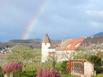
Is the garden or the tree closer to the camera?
the garden

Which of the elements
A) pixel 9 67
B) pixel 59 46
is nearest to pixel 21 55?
pixel 59 46

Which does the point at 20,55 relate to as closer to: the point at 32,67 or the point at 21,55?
the point at 21,55

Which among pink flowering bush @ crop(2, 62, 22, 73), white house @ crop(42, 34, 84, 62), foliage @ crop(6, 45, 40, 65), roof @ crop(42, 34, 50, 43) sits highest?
roof @ crop(42, 34, 50, 43)

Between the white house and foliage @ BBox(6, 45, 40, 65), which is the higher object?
the white house

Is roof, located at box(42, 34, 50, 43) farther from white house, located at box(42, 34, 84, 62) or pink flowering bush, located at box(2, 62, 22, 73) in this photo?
pink flowering bush, located at box(2, 62, 22, 73)

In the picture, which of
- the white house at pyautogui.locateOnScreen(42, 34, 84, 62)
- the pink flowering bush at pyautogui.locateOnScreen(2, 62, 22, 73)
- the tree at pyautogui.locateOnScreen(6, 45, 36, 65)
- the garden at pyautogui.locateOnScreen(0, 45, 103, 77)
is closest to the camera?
the garden at pyautogui.locateOnScreen(0, 45, 103, 77)

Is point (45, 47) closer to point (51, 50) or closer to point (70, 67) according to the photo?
point (51, 50)

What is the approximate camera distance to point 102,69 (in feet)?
148

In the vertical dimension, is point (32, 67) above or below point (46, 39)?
below

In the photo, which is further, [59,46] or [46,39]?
[46,39]

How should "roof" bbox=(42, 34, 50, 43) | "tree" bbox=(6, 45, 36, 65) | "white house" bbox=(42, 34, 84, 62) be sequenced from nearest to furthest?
1. "tree" bbox=(6, 45, 36, 65)
2. "white house" bbox=(42, 34, 84, 62)
3. "roof" bbox=(42, 34, 50, 43)

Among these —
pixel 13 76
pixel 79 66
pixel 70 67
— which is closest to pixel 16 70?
pixel 13 76

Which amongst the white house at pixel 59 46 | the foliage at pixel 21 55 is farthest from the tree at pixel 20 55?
the white house at pixel 59 46

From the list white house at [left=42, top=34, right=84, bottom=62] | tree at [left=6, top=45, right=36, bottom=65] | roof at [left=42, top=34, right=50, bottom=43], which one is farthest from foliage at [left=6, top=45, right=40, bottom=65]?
roof at [left=42, top=34, right=50, bottom=43]
